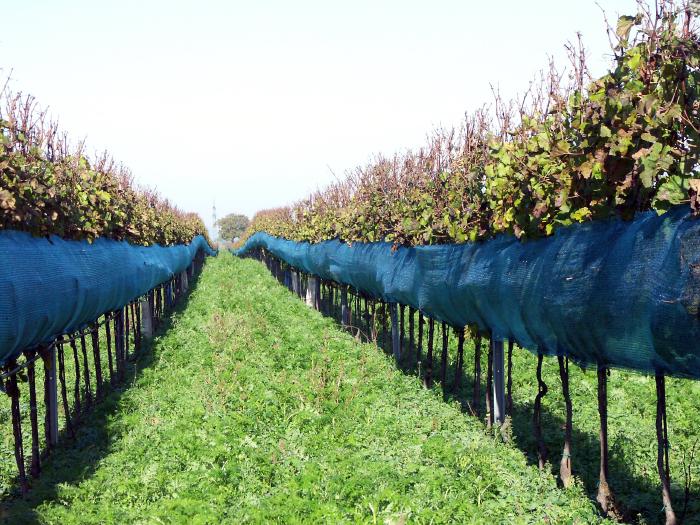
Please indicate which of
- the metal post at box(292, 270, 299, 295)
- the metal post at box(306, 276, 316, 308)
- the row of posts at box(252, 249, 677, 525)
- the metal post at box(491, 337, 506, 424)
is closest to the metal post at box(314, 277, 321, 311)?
the metal post at box(306, 276, 316, 308)

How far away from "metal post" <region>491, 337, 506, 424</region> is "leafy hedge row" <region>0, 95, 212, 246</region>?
561cm

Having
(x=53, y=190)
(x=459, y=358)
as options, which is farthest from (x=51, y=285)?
(x=459, y=358)

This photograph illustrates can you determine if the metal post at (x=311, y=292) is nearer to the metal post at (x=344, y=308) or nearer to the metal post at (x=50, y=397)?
the metal post at (x=344, y=308)

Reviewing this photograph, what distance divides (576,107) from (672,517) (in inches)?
140

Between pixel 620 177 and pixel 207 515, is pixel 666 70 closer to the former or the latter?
pixel 620 177

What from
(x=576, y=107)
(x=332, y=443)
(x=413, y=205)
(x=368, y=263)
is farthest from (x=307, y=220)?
(x=576, y=107)

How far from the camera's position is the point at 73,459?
30.5ft

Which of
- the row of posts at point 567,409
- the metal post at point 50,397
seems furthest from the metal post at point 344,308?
the metal post at point 50,397

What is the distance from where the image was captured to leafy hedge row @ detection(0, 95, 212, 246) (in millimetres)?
7930

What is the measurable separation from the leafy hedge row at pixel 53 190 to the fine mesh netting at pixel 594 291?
201 inches

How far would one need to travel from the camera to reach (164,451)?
877 centimetres

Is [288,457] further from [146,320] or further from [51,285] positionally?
[146,320]

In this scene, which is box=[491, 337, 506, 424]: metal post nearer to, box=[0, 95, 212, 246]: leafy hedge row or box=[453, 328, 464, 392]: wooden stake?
box=[453, 328, 464, 392]: wooden stake

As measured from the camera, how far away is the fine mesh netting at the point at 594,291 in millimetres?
4918
